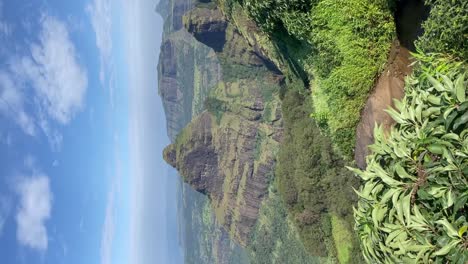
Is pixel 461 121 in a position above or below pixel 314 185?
below

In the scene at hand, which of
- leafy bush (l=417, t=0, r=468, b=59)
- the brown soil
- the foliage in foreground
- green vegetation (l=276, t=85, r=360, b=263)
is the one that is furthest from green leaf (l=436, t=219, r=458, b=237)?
green vegetation (l=276, t=85, r=360, b=263)

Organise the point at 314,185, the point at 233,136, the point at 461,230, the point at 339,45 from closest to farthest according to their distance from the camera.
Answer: the point at 461,230
the point at 339,45
the point at 314,185
the point at 233,136

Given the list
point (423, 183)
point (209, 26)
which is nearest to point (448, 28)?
point (423, 183)

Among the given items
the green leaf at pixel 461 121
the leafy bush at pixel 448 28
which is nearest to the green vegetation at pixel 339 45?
the leafy bush at pixel 448 28

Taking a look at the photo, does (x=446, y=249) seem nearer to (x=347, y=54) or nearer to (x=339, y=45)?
(x=347, y=54)

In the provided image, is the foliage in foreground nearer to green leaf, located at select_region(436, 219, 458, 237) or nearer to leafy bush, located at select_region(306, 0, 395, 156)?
green leaf, located at select_region(436, 219, 458, 237)

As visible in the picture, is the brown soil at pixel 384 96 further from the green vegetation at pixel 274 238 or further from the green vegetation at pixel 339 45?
the green vegetation at pixel 274 238
